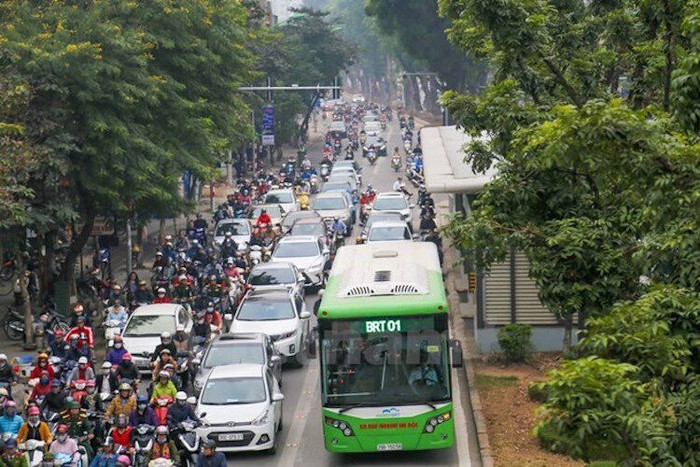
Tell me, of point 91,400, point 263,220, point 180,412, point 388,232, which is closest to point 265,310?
point 91,400

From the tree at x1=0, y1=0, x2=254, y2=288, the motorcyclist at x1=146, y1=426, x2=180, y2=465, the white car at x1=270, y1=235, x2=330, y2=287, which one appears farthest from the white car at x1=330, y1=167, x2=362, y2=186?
the motorcyclist at x1=146, y1=426, x2=180, y2=465

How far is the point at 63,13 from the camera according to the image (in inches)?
1305

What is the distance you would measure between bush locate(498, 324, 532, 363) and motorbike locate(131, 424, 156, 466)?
958 cm

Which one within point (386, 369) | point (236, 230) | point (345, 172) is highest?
point (386, 369)

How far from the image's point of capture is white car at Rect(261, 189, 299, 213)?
54831 mm

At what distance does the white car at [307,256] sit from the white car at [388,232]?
179cm

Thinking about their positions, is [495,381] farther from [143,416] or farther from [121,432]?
[121,432]

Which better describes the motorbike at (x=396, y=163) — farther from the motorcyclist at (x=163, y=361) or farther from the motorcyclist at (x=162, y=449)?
the motorcyclist at (x=162, y=449)

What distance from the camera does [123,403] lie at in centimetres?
2033

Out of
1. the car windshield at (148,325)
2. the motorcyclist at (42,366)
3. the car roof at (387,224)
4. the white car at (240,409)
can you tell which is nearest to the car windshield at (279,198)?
the car roof at (387,224)

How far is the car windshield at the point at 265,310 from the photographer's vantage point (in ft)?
94.4

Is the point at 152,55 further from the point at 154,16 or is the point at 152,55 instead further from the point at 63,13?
the point at 63,13

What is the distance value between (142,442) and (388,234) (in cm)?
2269

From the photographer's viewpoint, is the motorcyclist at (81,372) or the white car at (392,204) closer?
the motorcyclist at (81,372)
